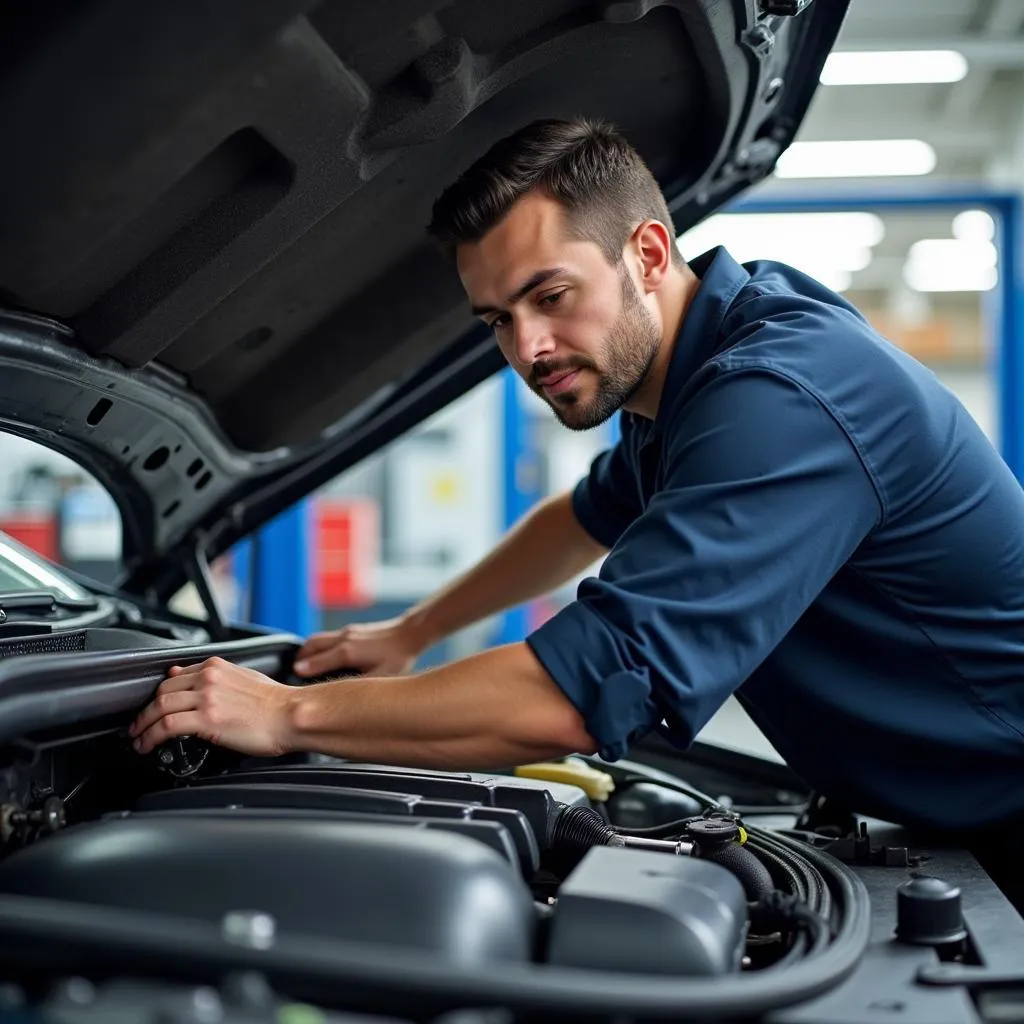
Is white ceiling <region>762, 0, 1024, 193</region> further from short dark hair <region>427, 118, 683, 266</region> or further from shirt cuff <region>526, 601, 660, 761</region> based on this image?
shirt cuff <region>526, 601, 660, 761</region>

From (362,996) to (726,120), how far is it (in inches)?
47.0

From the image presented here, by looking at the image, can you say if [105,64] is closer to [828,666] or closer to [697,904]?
[697,904]

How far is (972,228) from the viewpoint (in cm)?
927

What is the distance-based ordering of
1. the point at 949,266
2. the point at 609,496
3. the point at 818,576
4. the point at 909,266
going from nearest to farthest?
the point at 818,576
the point at 609,496
the point at 949,266
the point at 909,266

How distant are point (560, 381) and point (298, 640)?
1.79ft

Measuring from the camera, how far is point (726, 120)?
1.53 metres

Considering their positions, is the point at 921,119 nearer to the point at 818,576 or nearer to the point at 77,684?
the point at 818,576

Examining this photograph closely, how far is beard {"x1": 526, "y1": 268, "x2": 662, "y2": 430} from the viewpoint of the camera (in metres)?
1.40

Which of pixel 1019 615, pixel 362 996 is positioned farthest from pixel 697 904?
pixel 1019 615

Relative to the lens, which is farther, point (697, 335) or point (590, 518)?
point (590, 518)

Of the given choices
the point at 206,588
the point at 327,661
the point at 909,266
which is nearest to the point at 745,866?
the point at 327,661

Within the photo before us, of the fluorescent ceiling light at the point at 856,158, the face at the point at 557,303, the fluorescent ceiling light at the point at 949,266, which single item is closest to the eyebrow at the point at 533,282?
the face at the point at 557,303

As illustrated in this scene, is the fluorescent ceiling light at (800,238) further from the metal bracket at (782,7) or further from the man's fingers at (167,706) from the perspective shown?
the man's fingers at (167,706)

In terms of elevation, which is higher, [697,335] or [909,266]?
[909,266]
